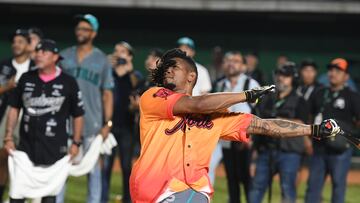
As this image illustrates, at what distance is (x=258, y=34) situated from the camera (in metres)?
19.2

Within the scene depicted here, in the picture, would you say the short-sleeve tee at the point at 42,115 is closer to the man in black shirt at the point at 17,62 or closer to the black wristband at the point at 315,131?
the man in black shirt at the point at 17,62

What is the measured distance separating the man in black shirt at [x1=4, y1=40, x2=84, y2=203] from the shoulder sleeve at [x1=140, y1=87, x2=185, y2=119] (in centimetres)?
312

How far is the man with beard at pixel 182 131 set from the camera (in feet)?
18.6

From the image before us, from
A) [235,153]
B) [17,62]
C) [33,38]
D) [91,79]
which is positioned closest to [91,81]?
[91,79]

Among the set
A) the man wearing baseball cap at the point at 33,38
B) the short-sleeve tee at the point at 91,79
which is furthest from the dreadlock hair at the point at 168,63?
the man wearing baseball cap at the point at 33,38

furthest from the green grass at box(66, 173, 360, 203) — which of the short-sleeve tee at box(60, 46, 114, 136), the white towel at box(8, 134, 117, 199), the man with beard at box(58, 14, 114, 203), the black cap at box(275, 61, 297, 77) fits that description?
the white towel at box(8, 134, 117, 199)

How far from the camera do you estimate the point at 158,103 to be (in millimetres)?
5742

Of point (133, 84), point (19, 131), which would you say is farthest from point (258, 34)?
point (19, 131)

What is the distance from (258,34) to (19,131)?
35.4 ft

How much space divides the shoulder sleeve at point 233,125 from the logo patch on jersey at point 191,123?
0.05 metres

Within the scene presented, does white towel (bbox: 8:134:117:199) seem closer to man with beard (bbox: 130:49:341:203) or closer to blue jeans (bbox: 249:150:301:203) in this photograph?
blue jeans (bbox: 249:150:301:203)

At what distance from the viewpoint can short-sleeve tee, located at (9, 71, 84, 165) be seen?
881cm

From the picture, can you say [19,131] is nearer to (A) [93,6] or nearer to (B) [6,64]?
(B) [6,64]

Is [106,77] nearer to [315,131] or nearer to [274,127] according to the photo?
[274,127]
